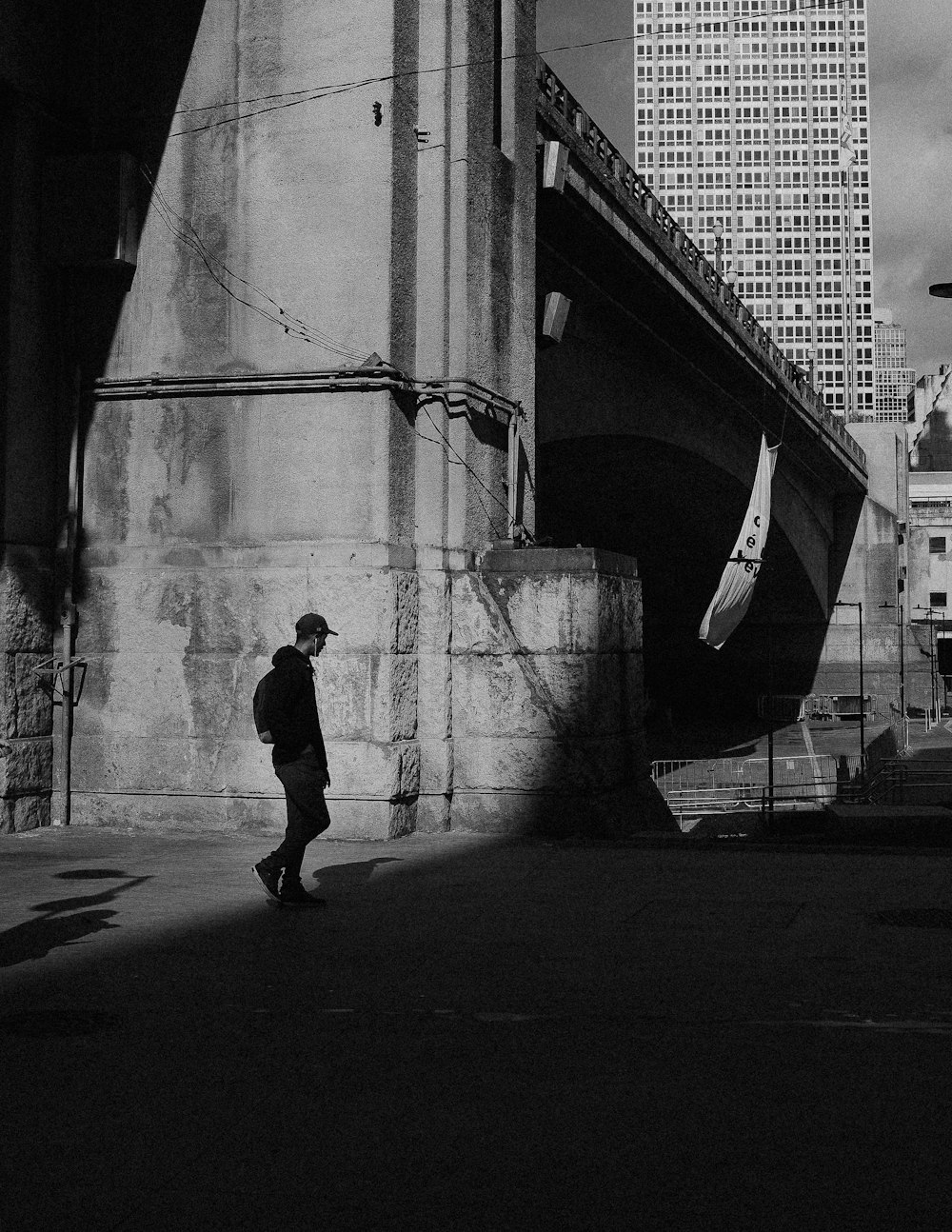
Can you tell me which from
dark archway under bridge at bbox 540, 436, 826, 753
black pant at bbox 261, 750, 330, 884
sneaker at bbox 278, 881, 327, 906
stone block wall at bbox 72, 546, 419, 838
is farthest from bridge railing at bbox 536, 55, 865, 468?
sneaker at bbox 278, 881, 327, 906

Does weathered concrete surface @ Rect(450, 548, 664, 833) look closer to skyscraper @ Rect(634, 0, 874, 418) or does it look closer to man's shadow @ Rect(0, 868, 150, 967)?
man's shadow @ Rect(0, 868, 150, 967)

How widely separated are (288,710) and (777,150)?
16593cm

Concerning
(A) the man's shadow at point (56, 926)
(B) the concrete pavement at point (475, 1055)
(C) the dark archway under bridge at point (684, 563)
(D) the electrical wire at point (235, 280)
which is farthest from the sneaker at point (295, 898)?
(C) the dark archway under bridge at point (684, 563)

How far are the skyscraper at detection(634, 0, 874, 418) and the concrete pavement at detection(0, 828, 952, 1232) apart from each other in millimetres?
159346

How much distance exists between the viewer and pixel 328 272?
483 inches

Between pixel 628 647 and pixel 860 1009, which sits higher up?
pixel 628 647

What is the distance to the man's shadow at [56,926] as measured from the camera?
7121 millimetres

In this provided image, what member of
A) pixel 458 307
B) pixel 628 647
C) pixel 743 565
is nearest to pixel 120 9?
pixel 458 307

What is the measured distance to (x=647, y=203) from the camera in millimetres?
21344

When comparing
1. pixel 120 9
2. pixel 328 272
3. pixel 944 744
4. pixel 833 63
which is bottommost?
pixel 944 744

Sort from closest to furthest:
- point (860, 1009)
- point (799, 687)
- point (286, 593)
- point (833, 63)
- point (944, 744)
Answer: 1. point (860, 1009)
2. point (286, 593)
3. point (944, 744)
4. point (799, 687)
5. point (833, 63)

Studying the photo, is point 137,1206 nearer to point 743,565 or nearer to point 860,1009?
point 860,1009

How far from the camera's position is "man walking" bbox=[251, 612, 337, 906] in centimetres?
845

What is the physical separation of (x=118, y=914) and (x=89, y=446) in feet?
19.3
